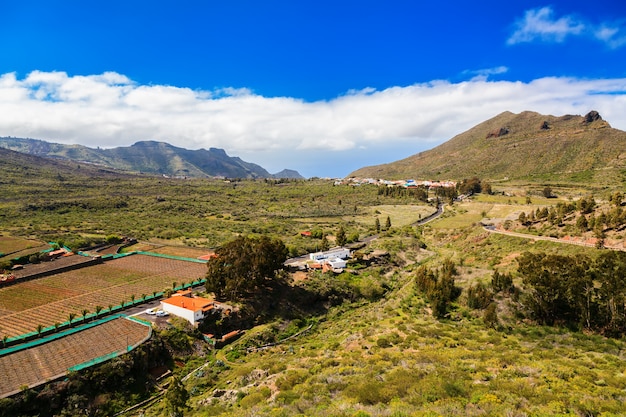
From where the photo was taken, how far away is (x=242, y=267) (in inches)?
1587

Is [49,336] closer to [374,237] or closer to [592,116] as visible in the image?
[374,237]

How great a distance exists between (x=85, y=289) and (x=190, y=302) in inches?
684

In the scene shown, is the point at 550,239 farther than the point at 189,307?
Yes

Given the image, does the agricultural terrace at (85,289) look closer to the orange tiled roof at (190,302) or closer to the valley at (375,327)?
the valley at (375,327)

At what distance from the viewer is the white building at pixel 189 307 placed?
112 ft

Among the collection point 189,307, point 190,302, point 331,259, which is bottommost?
point 189,307

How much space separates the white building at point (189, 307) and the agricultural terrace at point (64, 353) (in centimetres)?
355

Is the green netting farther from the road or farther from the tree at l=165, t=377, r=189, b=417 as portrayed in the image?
the road

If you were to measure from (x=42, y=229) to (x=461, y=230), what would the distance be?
9163 centimetres

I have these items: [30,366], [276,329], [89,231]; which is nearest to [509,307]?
[276,329]

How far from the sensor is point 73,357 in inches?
1059

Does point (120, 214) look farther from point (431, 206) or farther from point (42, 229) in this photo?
point (431, 206)

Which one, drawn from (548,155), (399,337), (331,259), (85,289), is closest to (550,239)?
(399,337)

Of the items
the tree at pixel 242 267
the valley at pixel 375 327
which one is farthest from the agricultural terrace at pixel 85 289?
the tree at pixel 242 267
